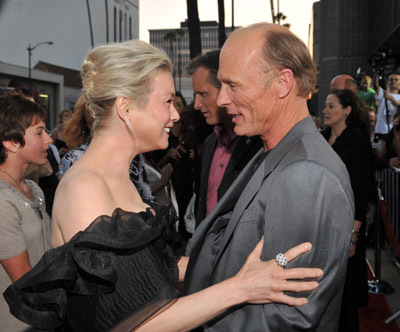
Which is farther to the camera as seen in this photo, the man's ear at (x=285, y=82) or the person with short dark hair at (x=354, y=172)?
the person with short dark hair at (x=354, y=172)

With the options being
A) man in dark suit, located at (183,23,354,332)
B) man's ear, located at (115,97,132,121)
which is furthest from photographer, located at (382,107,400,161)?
man's ear, located at (115,97,132,121)

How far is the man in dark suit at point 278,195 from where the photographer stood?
1.60 meters

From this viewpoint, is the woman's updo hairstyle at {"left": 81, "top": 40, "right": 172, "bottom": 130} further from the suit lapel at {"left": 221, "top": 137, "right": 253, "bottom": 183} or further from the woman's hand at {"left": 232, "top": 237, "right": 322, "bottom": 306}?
the suit lapel at {"left": 221, "top": 137, "right": 253, "bottom": 183}

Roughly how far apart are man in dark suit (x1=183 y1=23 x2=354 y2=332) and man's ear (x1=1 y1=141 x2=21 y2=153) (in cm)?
163

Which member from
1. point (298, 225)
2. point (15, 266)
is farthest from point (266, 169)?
point (15, 266)

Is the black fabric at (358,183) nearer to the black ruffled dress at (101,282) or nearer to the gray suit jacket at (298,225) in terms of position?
the gray suit jacket at (298,225)

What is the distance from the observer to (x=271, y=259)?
1.63 metres

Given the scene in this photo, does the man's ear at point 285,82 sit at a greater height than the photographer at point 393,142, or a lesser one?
greater

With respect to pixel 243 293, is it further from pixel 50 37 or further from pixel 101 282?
pixel 50 37

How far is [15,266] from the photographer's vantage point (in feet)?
8.54

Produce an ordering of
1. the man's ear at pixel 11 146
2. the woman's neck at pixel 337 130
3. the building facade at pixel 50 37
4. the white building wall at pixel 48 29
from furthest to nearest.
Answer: the white building wall at pixel 48 29
the building facade at pixel 50 37
the woman's neck at pixel 337 130
the man's ear at pixel 11 146

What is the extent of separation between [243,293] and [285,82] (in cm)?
90

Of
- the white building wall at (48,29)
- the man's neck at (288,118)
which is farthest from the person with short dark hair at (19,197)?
the white building wall at (48,29)

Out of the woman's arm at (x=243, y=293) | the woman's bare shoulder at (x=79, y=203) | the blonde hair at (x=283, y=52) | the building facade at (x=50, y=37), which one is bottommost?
the woman's arm at (x=243, y=293)
